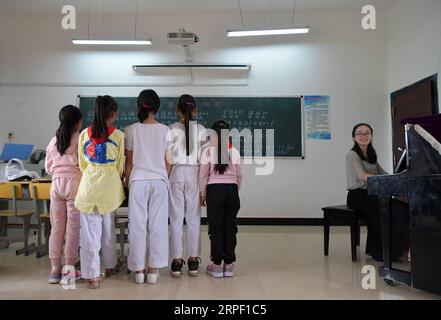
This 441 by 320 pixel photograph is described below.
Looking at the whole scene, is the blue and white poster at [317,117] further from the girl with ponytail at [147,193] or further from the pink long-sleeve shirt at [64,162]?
the pink long-sleeve shirt at [64,162]

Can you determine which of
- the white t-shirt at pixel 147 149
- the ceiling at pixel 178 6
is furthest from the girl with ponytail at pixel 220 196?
the ceiling at pixel 178 6

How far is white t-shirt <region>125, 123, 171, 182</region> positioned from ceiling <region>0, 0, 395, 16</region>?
3194 mm

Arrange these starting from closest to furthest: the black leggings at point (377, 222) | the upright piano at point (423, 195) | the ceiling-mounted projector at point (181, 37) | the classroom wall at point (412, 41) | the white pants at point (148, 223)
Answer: the upright piano at point (423, 195)
the white pants at point (148, 223)
the black leggings at point (377, 222)
the classroom wall at point (412, 41)
the ceiling-mounted projector at point (181, 37)

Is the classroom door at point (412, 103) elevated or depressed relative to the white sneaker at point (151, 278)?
elevated

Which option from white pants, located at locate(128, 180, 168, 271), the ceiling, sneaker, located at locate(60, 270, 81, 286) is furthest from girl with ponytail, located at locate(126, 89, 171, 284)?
the ceiling

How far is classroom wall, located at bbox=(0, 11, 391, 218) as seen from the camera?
5.30m

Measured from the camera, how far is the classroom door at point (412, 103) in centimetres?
410

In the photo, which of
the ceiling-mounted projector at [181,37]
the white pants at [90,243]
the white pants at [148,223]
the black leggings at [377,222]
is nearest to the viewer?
the white pants at [90,243]

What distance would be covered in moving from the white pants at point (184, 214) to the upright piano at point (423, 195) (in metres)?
1.42

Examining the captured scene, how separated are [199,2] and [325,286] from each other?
4.20 metres

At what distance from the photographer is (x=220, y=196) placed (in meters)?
2.67

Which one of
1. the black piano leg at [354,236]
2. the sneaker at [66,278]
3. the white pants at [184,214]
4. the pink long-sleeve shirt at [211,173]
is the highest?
the pink long-sleeve shirt at [211,173]

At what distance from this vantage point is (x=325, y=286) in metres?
2.43

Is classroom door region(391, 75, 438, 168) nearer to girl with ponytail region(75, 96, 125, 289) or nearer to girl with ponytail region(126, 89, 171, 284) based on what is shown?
girl with ponytail region(126, 89, 171, 284)
